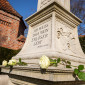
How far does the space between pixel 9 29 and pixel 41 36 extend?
711cm

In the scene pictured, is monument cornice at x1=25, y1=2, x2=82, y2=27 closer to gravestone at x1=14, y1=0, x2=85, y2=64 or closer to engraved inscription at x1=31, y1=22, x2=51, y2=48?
gravestone at x1=14, y1=0, x2=85, y2=64

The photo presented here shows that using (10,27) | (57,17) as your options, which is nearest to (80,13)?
(10,27)

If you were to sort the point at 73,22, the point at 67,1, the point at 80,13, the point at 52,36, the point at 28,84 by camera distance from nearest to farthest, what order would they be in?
the point at 28,84, the point at 52,36, the point at 73,22, the point at 67,1, the point at 80,13

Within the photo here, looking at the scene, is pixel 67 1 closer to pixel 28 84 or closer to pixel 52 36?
pixel 52 36

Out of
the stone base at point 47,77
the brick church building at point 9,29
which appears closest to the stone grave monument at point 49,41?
the stone base at point 47,77

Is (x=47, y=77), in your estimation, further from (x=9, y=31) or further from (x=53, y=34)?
(x=9, y=31)

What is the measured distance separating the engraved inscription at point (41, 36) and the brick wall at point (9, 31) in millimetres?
5432

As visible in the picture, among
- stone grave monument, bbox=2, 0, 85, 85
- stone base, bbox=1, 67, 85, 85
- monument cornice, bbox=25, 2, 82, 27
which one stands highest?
monument cornice, bbox=25, 2, 82, 27

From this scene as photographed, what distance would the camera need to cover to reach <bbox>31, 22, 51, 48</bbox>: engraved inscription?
7.33ft

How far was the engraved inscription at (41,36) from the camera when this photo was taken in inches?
88.0

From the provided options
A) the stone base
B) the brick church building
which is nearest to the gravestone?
the stone base

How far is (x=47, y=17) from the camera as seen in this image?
7.95 ft

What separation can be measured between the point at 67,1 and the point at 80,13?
1091cm

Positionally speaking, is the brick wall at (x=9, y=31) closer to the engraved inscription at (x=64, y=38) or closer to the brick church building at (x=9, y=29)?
the brick church building at (x=9, y=29)
